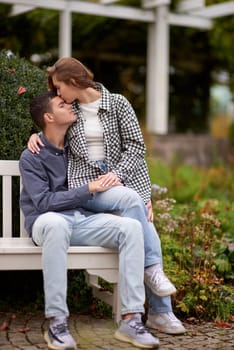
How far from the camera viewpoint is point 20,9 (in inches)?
421

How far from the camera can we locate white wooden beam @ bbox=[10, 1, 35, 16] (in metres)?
10.5

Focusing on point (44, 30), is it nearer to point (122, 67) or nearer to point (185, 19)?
point (185, 19)

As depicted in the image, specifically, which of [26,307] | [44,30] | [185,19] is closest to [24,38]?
[44,30]

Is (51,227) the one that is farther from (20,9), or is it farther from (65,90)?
(20,9)

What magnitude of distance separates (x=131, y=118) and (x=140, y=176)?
326mm

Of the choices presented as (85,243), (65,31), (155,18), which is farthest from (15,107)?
(155,18)

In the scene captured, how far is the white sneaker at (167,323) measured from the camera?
411cm

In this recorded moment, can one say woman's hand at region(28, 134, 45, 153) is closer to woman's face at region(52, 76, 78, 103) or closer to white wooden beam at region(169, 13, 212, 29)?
woman's face at region(52, 76, 78, 103)

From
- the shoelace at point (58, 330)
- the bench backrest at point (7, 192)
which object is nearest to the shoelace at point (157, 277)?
the shoelace at point (58, 330)

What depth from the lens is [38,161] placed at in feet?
13.6

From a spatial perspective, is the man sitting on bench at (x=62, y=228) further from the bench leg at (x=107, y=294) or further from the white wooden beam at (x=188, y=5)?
the white wooden beam at (x=188, y=5)

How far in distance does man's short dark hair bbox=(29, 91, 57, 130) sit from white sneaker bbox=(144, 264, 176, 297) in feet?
3.23

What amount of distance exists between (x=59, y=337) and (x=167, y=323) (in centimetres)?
67

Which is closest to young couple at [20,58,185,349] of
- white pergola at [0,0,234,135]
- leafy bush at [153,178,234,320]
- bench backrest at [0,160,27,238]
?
bench backrest at [0,160,27,238]
